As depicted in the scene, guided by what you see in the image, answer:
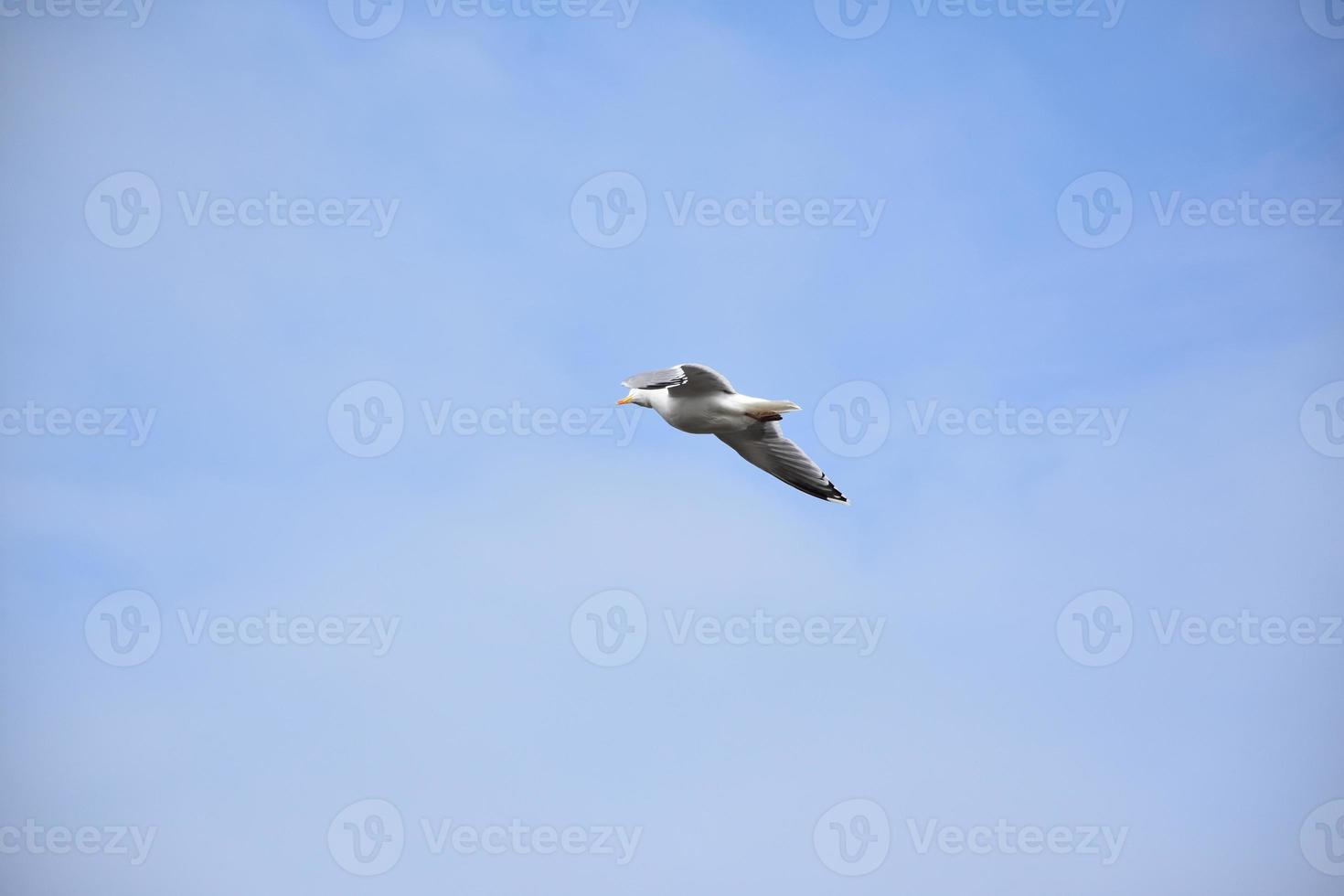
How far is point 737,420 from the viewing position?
840cm

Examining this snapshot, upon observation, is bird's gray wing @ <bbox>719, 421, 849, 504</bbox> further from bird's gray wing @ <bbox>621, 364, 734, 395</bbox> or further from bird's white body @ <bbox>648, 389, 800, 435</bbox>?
bird's gray wing @ <bbox>621, 364, 734, 395</bbox>

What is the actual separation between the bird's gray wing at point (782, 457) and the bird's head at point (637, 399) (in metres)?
0.60

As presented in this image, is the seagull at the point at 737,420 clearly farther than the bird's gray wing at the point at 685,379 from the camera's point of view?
Yes

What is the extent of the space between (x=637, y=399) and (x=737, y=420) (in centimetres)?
85

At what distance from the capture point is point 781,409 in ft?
26.8

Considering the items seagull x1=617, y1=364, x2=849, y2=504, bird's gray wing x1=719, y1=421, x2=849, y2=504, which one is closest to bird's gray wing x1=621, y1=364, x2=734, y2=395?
seagull x1=617, y1=364, x2=849, y2=504

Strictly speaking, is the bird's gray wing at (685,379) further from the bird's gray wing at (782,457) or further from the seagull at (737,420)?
the bird's gray wing at (782,457)

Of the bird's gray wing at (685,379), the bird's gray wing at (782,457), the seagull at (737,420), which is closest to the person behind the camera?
the bird's gray wing at (685,379)

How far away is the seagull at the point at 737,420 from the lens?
8.16m

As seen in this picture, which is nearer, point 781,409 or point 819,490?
point 781,409

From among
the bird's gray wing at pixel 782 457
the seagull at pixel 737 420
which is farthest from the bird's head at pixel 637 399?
the bird's gray wing at pixel 782 457

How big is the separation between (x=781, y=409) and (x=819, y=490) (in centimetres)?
93

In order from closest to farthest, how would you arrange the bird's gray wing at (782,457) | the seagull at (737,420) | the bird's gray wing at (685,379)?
1. the bird's gray wing at (685,379)
2. the seagull at (737,420)
3. the bird's gray wing at (782,457)

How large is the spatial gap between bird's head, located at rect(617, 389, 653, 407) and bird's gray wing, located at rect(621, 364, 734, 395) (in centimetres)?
50
